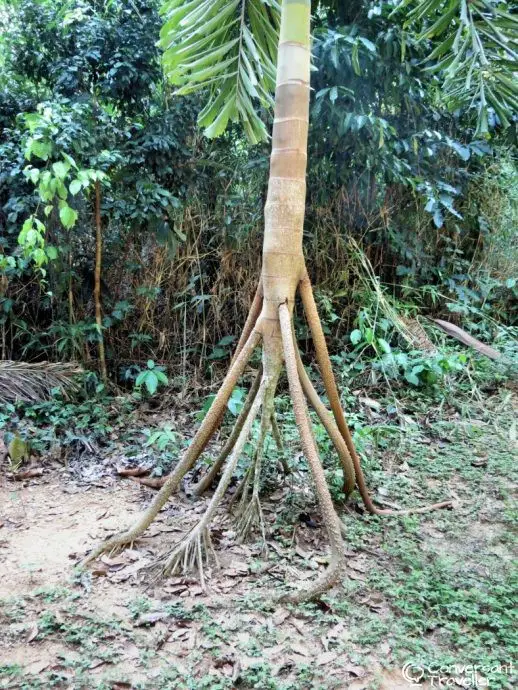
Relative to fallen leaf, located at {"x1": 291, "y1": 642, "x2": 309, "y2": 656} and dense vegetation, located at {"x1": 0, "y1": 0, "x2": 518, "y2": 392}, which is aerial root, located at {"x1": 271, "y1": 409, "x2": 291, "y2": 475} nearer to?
fallen leaf, located at {"x1": 291, "y1": 642, "x2": 309, "y2": 656}

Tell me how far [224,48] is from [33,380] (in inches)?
118

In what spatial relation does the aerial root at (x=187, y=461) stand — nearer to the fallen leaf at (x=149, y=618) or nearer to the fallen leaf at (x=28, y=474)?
the fallen leaf at (x=149, y=618)

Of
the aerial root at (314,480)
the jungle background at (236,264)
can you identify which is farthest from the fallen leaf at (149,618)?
the aerial root at (314,480)

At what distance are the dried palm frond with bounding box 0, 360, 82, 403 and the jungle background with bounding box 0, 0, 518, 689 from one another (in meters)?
0.06

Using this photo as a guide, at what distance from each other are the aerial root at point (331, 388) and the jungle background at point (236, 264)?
141mm

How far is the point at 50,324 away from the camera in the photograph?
5074 mm

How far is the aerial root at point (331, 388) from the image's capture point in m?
2.82

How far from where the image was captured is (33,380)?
4312mm

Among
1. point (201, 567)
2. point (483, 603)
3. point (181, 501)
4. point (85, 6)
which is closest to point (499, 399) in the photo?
point (483, 603)

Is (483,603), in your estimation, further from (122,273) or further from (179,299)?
(122,273)

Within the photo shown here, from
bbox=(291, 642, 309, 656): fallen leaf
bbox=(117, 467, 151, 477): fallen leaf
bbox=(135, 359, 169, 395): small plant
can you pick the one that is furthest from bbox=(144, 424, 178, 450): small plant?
bbox=(291, 642, 309, 656): fallen leaf

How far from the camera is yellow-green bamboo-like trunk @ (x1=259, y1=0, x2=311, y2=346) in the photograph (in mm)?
2637

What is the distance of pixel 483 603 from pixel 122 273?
4216mm

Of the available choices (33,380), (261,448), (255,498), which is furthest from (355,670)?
(33,380)
